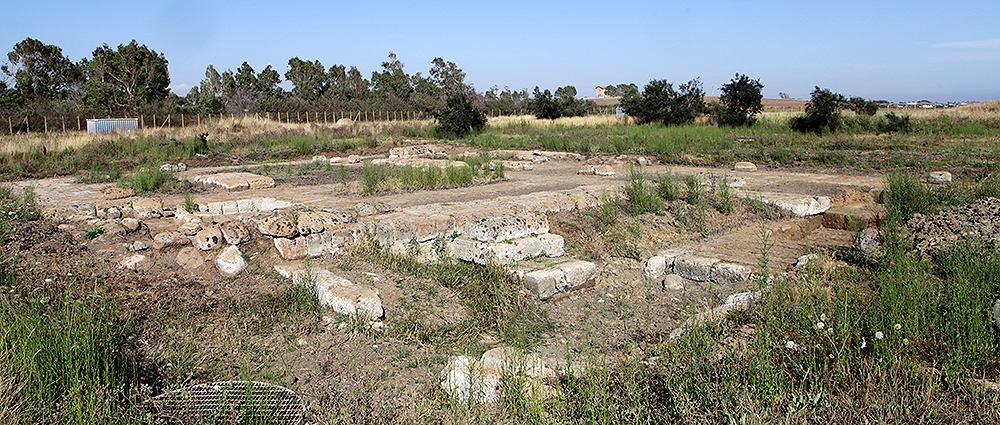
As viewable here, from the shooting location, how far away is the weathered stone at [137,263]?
5.46 m

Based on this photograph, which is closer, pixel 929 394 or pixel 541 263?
pixel 929 394

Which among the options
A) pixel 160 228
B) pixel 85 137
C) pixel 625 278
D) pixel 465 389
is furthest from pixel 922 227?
pixel 85 137

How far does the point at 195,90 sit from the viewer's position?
4675 cm

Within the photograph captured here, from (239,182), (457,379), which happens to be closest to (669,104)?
(239,182)

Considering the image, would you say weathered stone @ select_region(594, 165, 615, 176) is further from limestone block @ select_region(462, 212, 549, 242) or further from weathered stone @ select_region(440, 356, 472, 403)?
weathered stone @ select_region(440, 356, 472, 403)

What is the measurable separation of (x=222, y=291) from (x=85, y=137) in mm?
17518

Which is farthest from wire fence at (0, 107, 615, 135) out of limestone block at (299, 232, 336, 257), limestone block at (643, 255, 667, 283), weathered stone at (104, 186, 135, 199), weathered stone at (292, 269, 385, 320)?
weathered stone at (292, 269, 385, 320)

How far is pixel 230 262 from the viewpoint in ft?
18.1

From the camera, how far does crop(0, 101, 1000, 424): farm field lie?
2.86 metres

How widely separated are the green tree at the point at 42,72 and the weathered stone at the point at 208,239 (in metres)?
41.9

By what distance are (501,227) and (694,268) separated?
6.49ft

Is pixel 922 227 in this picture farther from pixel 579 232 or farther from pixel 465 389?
pixel 465 389

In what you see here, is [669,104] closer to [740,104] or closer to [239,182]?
[740,104]

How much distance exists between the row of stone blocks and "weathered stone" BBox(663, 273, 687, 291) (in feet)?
A: 0.35
